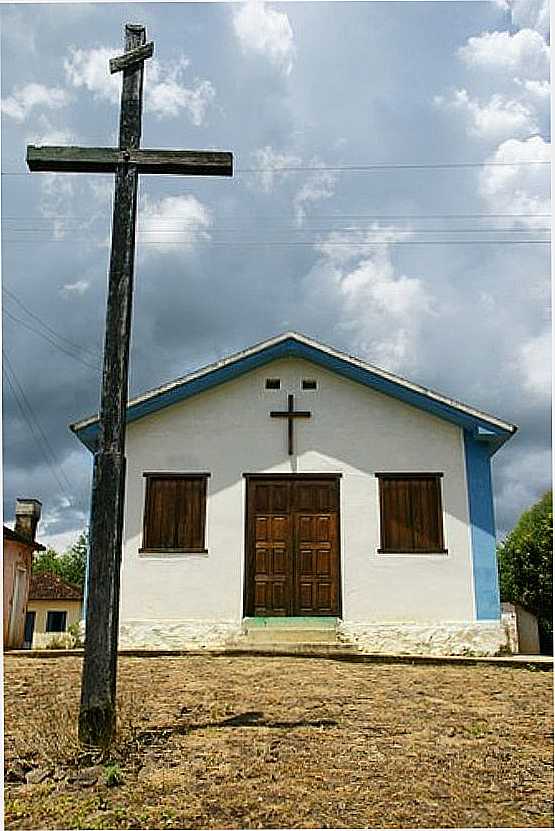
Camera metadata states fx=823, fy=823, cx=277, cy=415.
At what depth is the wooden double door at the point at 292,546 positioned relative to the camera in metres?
13.6

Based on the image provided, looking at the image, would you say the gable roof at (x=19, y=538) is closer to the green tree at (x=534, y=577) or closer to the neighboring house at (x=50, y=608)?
the green tree at (x=534, y=577)

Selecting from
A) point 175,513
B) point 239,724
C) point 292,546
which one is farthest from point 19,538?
point 239,724

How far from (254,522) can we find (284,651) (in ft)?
9.38

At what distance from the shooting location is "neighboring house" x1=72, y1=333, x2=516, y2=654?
43.8 ft

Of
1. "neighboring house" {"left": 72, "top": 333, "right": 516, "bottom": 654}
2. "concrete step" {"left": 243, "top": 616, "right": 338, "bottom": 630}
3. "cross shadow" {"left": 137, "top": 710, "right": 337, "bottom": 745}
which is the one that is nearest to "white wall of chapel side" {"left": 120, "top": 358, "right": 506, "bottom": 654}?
"neighboring house" {"left": 72, "top": 333, "right": 516, "bottom": 654}

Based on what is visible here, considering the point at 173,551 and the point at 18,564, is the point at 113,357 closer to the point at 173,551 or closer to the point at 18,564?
the point at 173,551

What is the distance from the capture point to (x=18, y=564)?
17.7m

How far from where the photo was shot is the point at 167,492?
14.0 m

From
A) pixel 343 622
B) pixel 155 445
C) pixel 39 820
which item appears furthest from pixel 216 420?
pixel 39 820

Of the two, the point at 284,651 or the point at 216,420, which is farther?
the point at 216,420

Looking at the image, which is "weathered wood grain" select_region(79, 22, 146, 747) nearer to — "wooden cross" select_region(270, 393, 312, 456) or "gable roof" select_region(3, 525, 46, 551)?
"wooden cross" select_region(270, 393, 312, 456)

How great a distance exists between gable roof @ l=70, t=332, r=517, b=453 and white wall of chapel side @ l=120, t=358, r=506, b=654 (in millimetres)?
205

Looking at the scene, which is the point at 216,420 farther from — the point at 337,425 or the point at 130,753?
the point at 130,753

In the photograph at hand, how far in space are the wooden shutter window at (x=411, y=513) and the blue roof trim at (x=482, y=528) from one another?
1.79 ft
